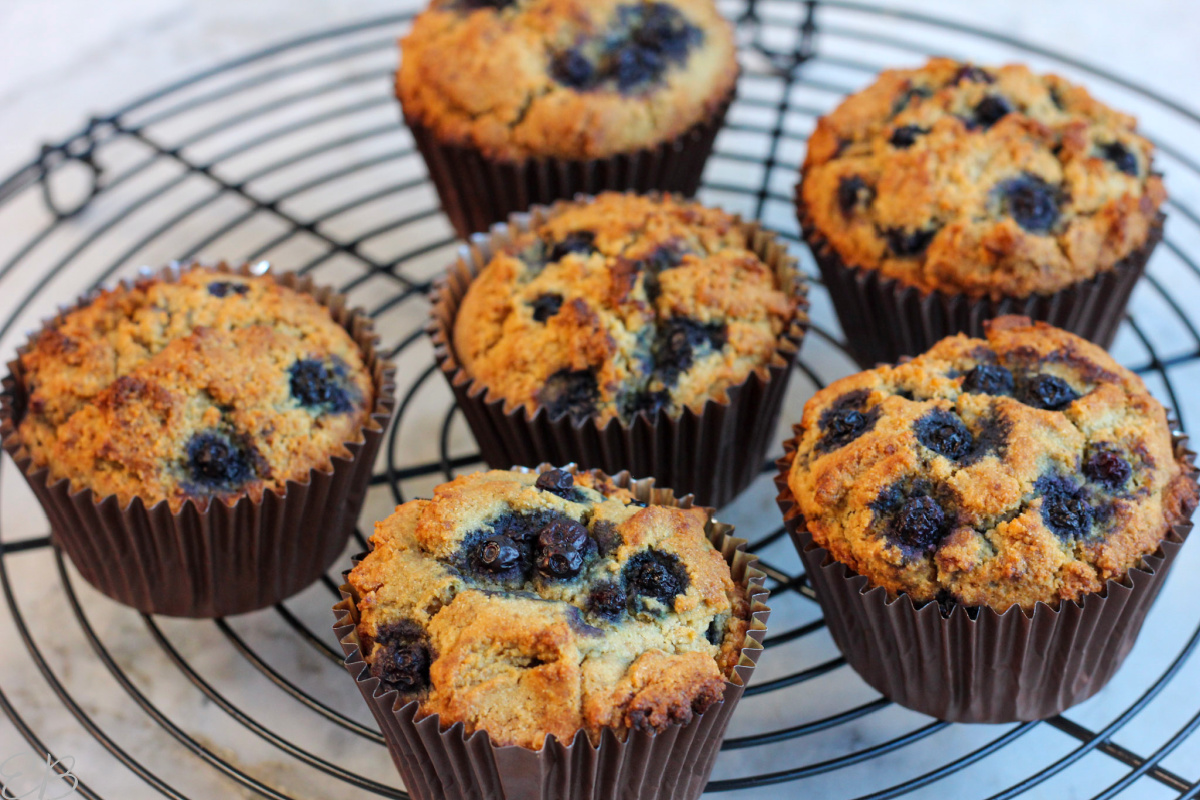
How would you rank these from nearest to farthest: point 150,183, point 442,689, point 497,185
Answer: point 442,689 → point 497,185 → point 150,183

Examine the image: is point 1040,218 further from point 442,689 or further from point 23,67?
point 23,67

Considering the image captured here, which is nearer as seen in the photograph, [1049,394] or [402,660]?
[402,660]

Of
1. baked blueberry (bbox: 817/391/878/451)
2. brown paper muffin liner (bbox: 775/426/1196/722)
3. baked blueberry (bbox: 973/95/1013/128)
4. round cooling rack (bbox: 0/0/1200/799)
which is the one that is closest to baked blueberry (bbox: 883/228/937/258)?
baked blueberry (bbox: 973/95/1013/128)

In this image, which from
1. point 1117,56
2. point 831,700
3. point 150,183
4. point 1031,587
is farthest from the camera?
point 1117,56

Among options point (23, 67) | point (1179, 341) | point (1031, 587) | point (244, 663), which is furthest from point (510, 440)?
point (23, 67)

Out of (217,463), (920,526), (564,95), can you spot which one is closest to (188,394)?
(217,463)

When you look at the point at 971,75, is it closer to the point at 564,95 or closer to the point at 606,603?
the point at 564,95

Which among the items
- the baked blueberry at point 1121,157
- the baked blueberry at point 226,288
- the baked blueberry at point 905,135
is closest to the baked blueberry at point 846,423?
the baked blueberry at point 905,135
